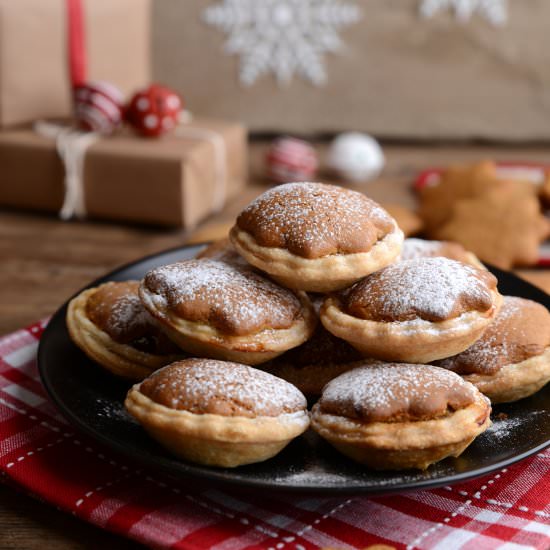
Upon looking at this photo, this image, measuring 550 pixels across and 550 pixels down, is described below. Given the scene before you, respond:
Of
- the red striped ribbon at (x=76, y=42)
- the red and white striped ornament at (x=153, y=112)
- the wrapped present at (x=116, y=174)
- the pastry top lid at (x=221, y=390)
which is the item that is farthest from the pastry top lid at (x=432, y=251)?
the red striped ribbon at (x=76, y=42)

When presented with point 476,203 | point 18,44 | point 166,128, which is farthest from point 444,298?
point 18,44

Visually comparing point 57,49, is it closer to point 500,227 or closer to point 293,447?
point 500,227

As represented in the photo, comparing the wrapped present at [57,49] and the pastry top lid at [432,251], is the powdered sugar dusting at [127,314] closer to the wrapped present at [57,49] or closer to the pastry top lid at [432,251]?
the pastry top lid at [432,251]

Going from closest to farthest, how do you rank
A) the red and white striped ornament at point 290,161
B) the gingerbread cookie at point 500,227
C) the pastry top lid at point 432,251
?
the pastry top lid at point 432,251
the gingerbread cookie at point 500,227
the red and white striped ornament at point 290,161

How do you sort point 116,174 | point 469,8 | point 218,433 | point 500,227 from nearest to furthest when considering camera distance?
1. point 218,433
2. point 500,227
3. point 116,174
4. point 469,8

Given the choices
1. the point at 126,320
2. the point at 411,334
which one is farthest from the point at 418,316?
the point at 126,320

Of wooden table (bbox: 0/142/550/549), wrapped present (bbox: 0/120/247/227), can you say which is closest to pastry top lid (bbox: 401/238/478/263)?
wooden table (bbox: 0/142/550/549)
